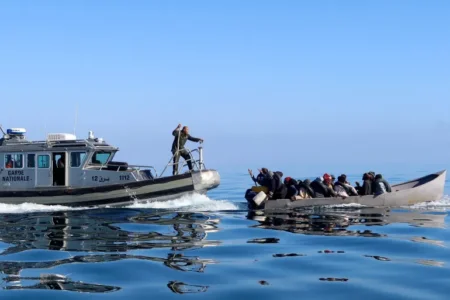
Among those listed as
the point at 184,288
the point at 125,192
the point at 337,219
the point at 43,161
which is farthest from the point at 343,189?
the point at 184,288

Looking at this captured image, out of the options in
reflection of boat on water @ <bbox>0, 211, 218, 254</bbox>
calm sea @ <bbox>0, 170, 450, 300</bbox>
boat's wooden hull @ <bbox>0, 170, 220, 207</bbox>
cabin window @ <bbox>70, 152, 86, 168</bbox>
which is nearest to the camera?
calm sea @ <bbox>0, 170, 450, 300</bbox>

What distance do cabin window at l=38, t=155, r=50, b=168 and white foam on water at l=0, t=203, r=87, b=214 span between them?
1.70 m

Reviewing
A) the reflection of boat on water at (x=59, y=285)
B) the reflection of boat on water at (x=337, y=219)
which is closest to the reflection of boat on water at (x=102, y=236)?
the reflection of boat on water at (x=59, y=285)

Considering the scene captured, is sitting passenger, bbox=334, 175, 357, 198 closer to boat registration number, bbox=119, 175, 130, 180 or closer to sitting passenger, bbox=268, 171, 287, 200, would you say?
sitting passenger, bbox=268, 171, 287, 200

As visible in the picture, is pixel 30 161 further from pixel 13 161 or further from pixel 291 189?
pixel 291 189

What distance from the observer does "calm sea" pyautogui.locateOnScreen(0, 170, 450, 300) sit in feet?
36.2

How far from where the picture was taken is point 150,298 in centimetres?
1045

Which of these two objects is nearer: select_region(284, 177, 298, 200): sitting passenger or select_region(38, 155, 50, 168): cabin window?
select_region(284, 177, 298, 200): sitting passenger

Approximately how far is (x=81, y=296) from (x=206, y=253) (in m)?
4.40

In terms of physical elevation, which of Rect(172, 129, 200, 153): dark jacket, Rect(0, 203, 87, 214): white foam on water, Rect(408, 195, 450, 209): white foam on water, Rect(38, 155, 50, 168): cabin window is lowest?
Rect(408, 195, 450, 209): white foam on water

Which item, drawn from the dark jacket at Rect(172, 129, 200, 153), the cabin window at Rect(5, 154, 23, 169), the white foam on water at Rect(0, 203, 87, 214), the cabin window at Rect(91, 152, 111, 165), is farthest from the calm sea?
the dark jacket at Rect(172, 129, 200, 153)

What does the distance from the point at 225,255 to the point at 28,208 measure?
40.9 ft

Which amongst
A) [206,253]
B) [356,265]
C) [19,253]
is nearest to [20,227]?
[19,253]

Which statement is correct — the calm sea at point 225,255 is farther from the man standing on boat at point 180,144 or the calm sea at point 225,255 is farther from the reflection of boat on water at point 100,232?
the man standing on boat at point 180,144
